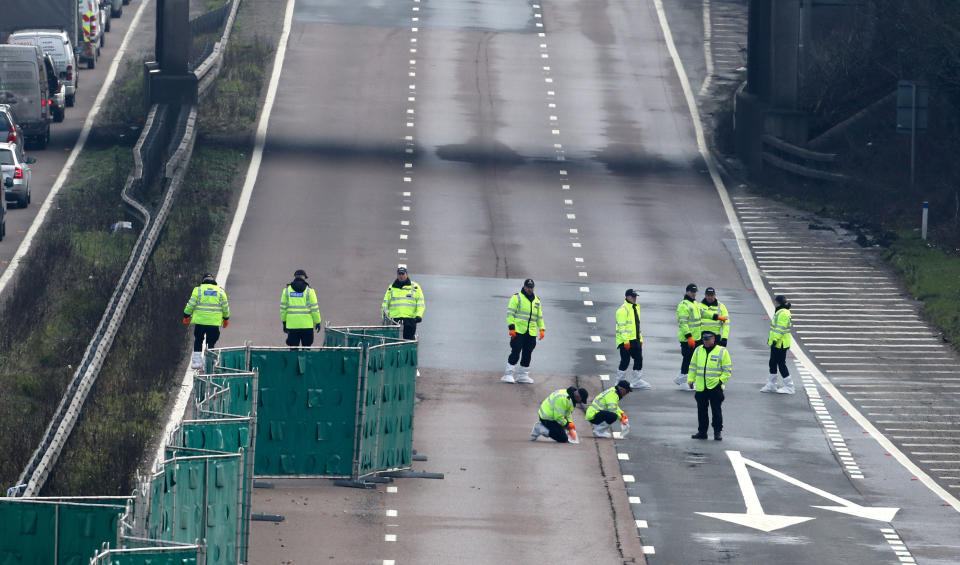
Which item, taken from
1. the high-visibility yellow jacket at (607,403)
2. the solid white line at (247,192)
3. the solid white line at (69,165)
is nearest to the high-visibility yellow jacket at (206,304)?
the solid white line at (247,192)

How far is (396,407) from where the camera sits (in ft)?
77.1

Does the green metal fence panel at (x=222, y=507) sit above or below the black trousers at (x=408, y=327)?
above

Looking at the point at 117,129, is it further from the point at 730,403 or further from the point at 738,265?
the point at 730,403

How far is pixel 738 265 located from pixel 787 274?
3.77ft

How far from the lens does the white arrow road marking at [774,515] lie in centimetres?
2217

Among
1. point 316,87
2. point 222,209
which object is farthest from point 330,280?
point 316,87

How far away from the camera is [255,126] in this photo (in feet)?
161

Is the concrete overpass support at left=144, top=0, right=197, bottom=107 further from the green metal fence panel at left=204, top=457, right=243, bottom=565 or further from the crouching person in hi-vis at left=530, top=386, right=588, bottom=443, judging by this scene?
the green metal fence panel at left=204, top=457, right=243, bottom=565

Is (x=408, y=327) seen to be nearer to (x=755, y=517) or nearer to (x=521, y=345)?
(x=521, y=345)

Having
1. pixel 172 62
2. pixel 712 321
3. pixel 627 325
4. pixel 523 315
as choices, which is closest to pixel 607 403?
pixel 627 325

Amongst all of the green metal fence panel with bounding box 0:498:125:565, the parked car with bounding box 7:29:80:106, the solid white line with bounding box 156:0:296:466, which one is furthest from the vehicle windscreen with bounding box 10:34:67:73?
the green metal fence panel with bounding box 0:498:125:565

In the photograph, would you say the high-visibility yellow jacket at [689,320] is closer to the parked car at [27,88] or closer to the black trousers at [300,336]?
the black trousers at [300,336]

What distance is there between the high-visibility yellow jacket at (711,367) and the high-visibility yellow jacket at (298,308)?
19.9ft

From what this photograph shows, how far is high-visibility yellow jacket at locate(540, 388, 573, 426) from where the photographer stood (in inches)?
991
